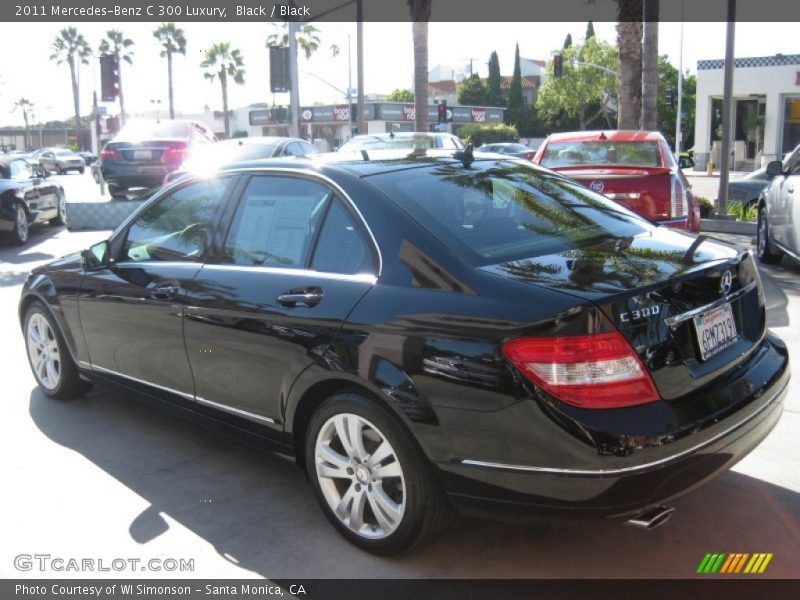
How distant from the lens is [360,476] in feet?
11.0

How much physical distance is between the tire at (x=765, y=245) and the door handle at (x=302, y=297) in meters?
7.46

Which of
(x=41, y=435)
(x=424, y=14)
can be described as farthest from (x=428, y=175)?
(x=424, y=14)

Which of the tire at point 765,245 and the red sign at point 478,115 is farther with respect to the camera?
the red sign at point 478,115

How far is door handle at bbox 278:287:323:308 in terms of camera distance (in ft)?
11.4

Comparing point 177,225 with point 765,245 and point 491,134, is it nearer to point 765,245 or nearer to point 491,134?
point 765,245

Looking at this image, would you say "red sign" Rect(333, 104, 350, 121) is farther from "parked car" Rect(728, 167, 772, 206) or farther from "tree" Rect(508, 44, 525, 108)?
"parked car" Rect(728, 167, 772, 206)

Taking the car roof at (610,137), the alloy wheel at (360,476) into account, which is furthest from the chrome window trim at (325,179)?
the car roof at (610,137)

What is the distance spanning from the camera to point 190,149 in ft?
51.3

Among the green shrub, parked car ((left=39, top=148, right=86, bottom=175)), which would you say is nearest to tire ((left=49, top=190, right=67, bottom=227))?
parked car ((left=39, top=148, right=86, bottom=175))

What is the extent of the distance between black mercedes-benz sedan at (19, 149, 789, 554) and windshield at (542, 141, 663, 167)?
462cm

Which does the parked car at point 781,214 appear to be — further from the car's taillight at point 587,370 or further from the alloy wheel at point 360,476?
the alloy wheel at point 360,476

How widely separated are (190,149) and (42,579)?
13142 millimetres

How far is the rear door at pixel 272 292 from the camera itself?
3449 mm

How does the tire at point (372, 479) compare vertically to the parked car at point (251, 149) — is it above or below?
below
